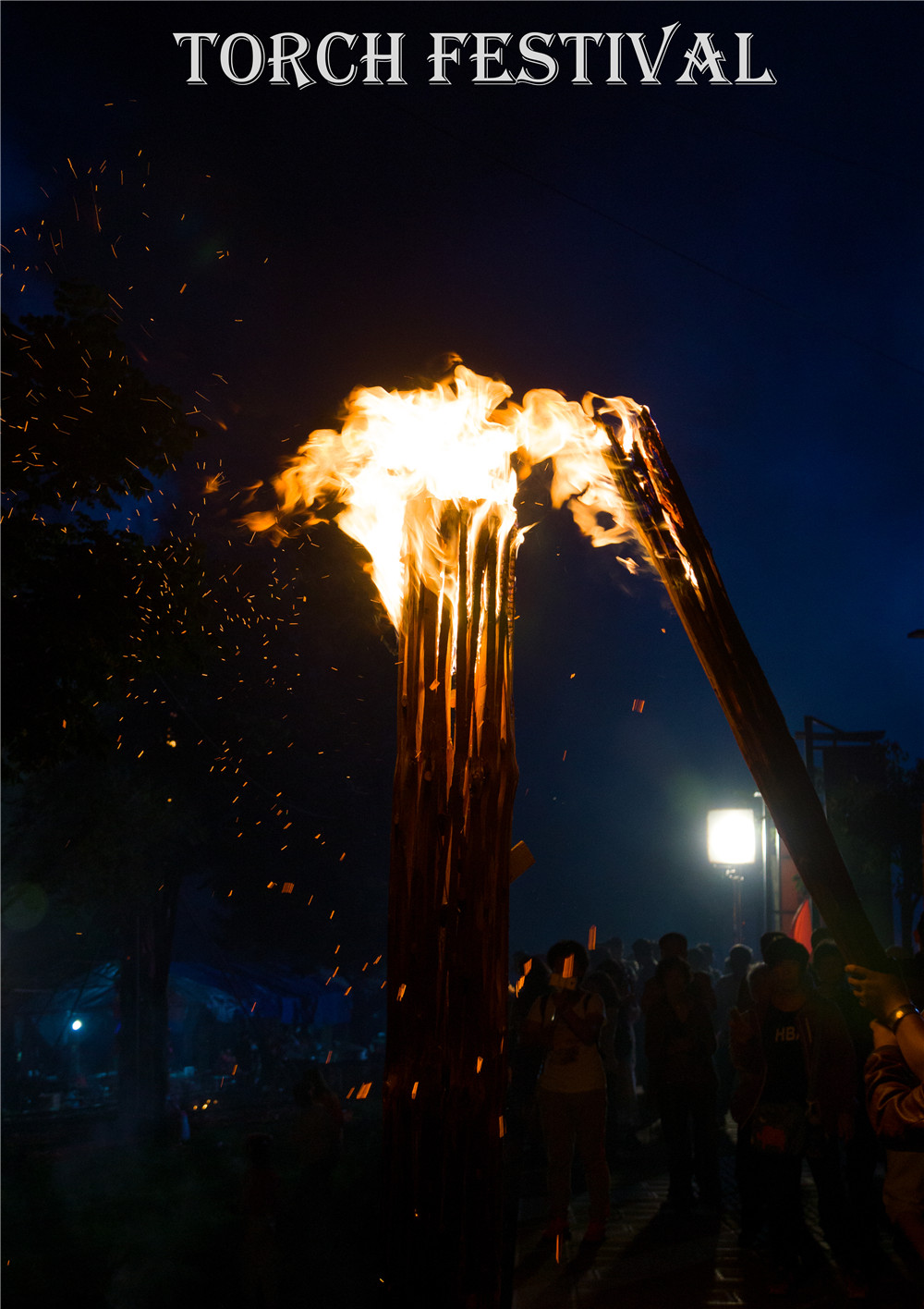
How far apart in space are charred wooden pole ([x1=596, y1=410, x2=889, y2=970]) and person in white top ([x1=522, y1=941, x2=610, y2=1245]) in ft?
12.3

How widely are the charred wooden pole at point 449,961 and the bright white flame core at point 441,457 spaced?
0.45 metres

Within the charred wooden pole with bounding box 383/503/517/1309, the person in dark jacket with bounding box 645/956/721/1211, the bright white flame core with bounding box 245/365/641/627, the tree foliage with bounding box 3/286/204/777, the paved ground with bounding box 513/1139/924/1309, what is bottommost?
the paved ground with bounding box 513/1139/924/1309

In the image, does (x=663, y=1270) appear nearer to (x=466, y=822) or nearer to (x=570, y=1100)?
(x=570, y=1100)

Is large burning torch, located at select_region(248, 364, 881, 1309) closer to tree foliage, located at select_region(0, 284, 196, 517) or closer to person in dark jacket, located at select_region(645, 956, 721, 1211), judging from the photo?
person in dark jacket, located at select_region(645, 956, 721, 1211)

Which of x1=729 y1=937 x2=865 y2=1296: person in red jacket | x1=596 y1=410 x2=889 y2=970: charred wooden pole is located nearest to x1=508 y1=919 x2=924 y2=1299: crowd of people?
x1=729 y1=937 x2=865 y2=1296: person in red jacket

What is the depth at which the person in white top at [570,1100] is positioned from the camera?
615 centimetres

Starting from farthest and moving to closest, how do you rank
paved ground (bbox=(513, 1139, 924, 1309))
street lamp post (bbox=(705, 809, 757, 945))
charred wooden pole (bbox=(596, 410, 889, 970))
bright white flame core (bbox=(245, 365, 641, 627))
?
street lamp post (bbox=(705, 809, 757, 945)) → paved ground (bbox=(513, 1139, 924, 1309)) → bright white flame core (bbox=(245, 365, 641, 627)) → charred wooden pole (bbox=(596, 410, 889, 970))

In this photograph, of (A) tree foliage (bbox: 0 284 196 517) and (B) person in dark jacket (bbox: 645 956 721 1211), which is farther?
(A) tree foliage (bbox: 0 284 196 517)

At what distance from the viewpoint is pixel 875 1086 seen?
135 inches

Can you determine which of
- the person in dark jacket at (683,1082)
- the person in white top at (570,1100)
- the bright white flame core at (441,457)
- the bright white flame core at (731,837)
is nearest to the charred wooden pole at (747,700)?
the bright white flame core at (441,457)

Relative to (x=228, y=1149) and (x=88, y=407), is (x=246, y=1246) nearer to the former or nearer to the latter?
(x=88, y=407)

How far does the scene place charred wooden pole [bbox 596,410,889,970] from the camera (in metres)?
2.62

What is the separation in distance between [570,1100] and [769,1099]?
1.32 meters

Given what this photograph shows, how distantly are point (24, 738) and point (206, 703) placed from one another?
8976 mm
